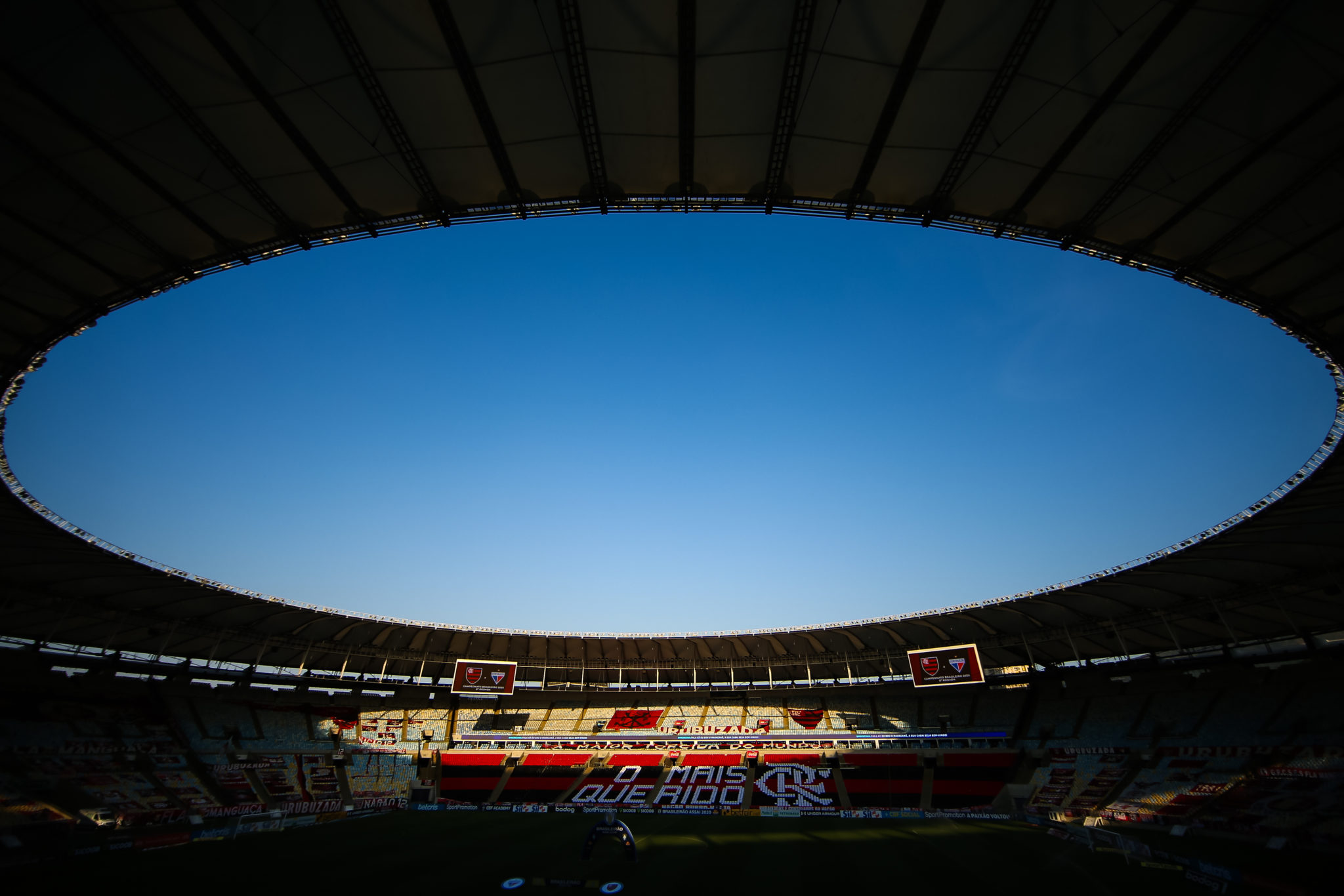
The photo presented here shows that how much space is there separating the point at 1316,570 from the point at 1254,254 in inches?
985

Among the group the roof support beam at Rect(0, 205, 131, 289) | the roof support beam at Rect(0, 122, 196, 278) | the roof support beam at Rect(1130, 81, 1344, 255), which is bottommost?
the roof support beam at Rect(1130, 81, 1344, 255)

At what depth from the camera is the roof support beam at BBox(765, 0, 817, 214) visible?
835cm

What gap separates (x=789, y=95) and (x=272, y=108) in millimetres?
9093

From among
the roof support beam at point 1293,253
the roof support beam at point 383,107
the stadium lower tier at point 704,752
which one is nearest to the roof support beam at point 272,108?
the roof support beam at point 383,107

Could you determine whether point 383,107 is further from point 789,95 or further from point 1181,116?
point 1181,116

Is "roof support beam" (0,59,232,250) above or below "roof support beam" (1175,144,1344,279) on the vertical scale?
above

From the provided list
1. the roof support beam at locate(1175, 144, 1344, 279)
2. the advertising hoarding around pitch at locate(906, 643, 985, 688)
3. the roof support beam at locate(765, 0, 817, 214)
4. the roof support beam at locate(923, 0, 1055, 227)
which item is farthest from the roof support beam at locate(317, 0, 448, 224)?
the advertising hoarding around pitch at locate(906, 643, 985, 688)

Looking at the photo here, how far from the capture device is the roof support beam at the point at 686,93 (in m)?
8.36

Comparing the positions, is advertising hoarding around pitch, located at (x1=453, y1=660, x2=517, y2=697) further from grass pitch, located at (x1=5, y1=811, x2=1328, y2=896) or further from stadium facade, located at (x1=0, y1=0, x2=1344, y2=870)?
stadium facade, located at (x1=0, y1=0, x2=1344, y2=870)

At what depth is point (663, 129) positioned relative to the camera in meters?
10.3

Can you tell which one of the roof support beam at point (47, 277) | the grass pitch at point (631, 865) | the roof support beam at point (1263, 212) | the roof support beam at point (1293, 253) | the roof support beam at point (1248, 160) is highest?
the roof support beam at point (47, 277)

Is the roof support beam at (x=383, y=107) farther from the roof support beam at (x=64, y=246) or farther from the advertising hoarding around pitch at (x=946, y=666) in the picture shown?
the advertising hoarding around pitch at (x=946, y=666)

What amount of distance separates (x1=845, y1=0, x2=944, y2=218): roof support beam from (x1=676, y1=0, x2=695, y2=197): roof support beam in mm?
3348

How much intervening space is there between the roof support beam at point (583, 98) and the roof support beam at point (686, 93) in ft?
4.88
